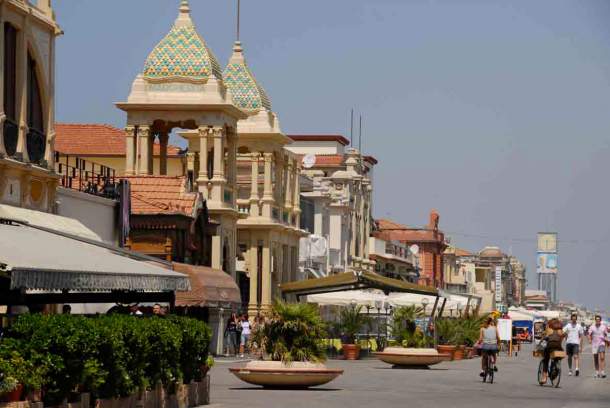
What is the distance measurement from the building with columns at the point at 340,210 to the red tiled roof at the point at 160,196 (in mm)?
26482

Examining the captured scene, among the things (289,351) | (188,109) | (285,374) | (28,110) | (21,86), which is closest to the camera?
(285,374)

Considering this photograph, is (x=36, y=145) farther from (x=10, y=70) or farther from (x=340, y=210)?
(x=340, y=210)

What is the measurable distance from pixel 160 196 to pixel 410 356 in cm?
1256

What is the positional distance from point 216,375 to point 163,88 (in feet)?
80.4

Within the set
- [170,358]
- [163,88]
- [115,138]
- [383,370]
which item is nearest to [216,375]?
Answer: [383,370]

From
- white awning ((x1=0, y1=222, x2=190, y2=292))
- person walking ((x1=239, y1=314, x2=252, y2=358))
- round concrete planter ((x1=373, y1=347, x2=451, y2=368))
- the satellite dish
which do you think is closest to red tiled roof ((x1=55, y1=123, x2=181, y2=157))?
the satellite dish

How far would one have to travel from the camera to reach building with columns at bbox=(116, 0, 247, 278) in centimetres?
6031

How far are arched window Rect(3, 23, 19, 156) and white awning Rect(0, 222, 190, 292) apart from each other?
10107 mm

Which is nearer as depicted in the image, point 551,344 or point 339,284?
point 551,344

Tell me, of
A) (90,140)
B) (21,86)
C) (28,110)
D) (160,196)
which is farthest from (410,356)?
(90,140)

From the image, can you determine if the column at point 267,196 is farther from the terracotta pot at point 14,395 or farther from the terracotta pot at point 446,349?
the terracotta pot at point 14,395

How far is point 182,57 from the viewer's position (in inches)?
2426

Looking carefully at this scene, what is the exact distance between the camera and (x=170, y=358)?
23.2 metres

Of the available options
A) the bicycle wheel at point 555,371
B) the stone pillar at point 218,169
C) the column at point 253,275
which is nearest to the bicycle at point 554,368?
the bicycle wheel at point 555,371
